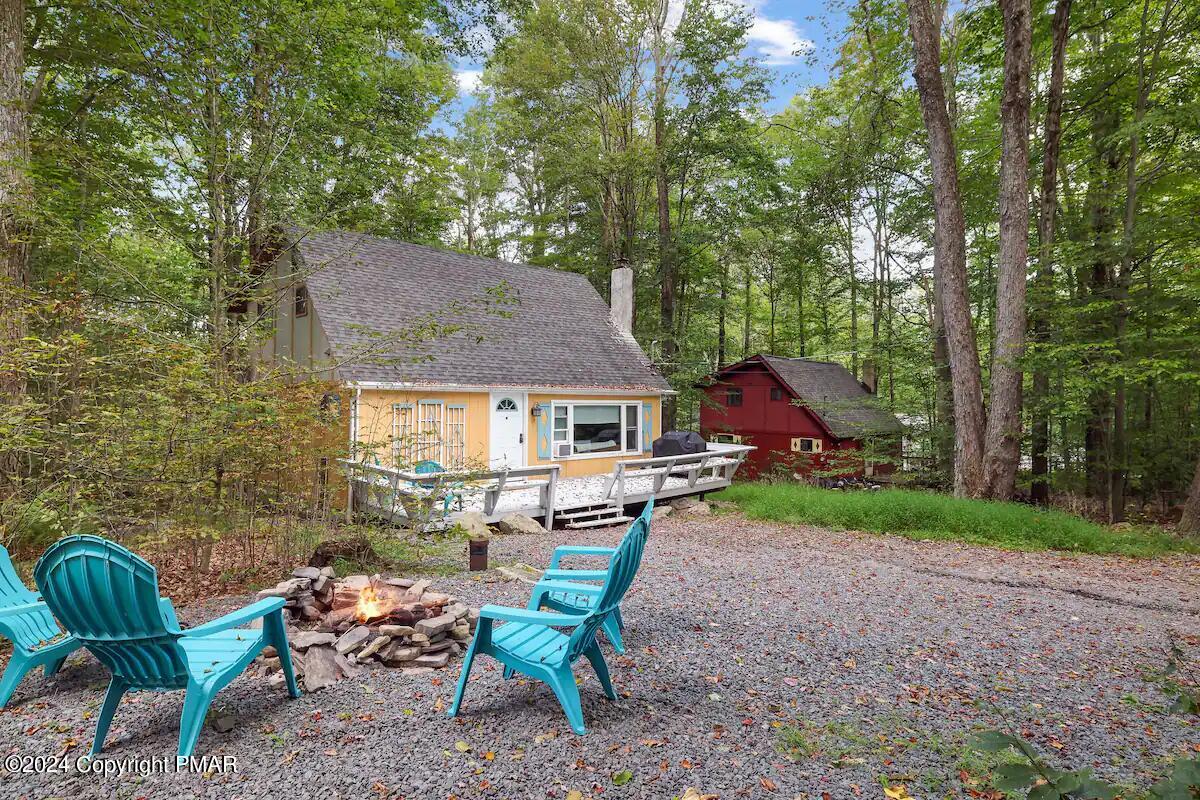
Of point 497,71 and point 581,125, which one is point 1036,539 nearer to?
point 581,125

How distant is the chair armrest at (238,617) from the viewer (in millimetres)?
2807

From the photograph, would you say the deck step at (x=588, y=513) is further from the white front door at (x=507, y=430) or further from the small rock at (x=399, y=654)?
the small rock at (x=399, y=654)

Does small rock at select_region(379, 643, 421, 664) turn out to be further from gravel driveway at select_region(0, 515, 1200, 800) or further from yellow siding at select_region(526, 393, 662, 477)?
yellow siding at select_region(526, 393, 662, 477)

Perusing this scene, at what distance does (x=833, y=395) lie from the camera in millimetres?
19234

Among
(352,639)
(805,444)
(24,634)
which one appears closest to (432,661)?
(352,639)

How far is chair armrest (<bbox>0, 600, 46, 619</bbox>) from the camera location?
3.26 meters

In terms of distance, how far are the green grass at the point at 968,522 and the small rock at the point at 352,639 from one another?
7.96 meters

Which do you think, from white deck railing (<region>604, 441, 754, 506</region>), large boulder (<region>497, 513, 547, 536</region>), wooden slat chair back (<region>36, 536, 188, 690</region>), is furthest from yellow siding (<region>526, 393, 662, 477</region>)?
wooden slat chair back (<region>36, 536, 188, 690</region>)

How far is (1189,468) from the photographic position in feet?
37.8

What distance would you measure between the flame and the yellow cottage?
4925 millimetres

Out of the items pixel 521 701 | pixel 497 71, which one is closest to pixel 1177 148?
pixel 521 701

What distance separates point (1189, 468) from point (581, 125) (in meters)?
17.8

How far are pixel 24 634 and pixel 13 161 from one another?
5.61 meters

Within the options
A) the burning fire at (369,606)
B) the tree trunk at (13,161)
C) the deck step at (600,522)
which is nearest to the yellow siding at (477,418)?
the deck step at (600,522)
